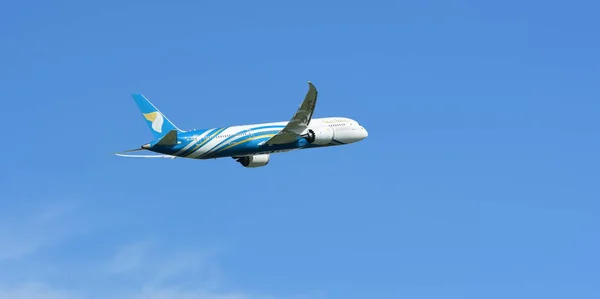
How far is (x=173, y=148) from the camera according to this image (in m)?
106

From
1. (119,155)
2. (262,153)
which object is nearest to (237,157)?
(262,153)

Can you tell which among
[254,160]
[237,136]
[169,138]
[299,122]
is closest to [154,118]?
[169,138]

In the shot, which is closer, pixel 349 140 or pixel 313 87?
pixel 313 87

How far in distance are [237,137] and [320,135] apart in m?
8.02

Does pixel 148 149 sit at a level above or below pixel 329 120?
below

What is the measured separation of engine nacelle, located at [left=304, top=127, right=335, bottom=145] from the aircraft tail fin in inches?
445

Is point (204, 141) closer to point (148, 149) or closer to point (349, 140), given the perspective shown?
point (148, 149)

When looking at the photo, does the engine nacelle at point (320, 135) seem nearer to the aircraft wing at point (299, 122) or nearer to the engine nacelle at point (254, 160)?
the aircraft wing at point (299, 122)

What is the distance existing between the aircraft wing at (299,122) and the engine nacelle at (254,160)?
696 centimetres

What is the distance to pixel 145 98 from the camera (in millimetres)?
111250

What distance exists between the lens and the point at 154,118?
110000 millimetres

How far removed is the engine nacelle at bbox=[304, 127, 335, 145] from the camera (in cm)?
11071

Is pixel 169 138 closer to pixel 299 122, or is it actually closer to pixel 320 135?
pixel 299 122

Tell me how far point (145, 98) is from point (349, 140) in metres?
18.5
